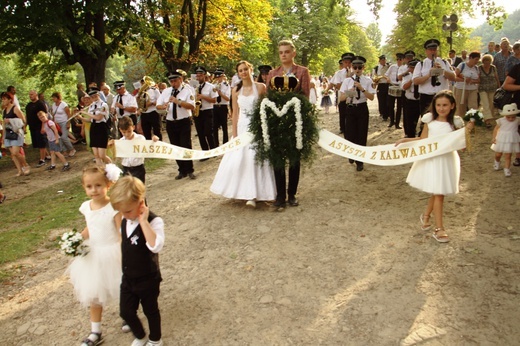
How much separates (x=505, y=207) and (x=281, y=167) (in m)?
3.69

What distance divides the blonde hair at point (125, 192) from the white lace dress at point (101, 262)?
0.59 m

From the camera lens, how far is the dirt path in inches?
150

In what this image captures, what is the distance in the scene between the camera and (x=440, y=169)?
5289mm

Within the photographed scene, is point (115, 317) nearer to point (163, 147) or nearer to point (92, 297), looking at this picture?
point (92, 297)

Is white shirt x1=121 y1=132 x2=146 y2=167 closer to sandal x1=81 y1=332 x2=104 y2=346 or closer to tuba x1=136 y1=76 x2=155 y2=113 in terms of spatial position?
sandal x1=81 y1=332 x2=104 y2=346

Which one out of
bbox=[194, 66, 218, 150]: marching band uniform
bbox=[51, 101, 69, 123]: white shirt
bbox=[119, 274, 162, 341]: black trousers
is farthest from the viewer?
bbox=[51, 101, 69, 123]: white shirt

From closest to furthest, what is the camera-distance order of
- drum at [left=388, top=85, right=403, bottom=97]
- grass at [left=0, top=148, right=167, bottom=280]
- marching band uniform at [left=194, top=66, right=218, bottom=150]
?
grass at [left=0, top=148, right=167, bottom=280], marching band uniform at [left=194, top=66, right=218, bottom=150], drum at [left=388, top=85, right=403, bottom=97]

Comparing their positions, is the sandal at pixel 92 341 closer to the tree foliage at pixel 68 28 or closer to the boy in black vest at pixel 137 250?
the boy in black vest at pixel 137 250

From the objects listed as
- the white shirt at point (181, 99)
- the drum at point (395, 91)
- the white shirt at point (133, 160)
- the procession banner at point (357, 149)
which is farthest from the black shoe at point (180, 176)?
the drum at point (395, 91)

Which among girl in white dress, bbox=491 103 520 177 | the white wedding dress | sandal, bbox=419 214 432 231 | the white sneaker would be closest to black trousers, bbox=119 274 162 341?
the white sneaker

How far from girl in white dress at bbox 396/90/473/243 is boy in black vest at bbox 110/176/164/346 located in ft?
12.3

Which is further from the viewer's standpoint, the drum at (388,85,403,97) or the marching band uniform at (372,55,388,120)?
the marching band uniform at (372,55,388,120)

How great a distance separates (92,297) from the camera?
146 inches

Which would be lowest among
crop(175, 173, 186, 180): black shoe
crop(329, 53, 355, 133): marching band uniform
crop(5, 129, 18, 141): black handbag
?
crop(175, 173, 186, 180): black shoe
